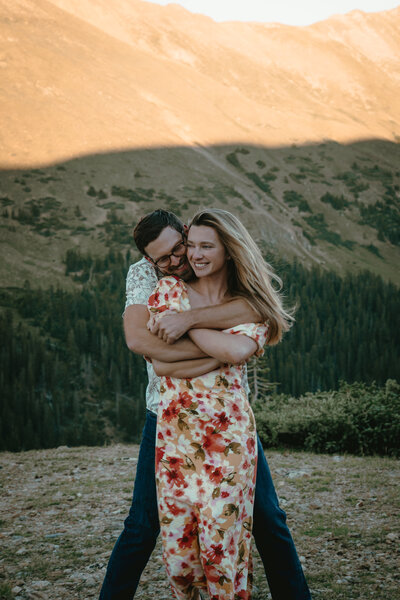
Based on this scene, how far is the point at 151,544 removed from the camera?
305 cm

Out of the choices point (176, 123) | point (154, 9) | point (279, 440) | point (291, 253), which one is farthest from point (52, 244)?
point (154, 9)

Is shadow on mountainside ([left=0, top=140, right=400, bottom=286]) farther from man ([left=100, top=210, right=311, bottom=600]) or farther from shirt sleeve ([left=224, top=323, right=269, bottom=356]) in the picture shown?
shirt sleeve ([left=224, top=323, right=269, bottom=356])

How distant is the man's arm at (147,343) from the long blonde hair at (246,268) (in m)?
0.42

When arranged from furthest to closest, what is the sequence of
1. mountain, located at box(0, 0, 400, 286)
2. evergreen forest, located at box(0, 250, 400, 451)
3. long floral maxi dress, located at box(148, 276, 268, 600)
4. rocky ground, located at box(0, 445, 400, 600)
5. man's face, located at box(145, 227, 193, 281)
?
mountain, located at box(0, 0, 400, 286) → evergreen forest, located at box(0, 250, 400, 451) → rocky ground, located at box(0, 445, 400, 600) → man's face, located at box(145, 227, 193, 281) → long floral maxi dress, located at box(148, 276, 268, 600)

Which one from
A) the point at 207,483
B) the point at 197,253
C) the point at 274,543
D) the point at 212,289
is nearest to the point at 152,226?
the point at 197,253

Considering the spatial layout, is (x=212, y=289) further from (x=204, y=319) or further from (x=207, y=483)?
(x=207, y=483)

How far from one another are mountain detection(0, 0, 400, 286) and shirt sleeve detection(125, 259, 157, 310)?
5702 cm

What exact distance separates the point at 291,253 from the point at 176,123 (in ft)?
114

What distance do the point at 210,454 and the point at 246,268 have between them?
967 millimetres

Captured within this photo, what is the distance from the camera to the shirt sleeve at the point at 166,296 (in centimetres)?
296

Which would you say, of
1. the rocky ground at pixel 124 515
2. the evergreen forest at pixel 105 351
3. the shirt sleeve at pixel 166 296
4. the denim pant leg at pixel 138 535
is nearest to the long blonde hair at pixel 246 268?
the shirt sleeve at pixel 166 296

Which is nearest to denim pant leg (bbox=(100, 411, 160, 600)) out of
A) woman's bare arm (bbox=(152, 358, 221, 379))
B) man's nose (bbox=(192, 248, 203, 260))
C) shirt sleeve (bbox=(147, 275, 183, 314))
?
woman's bare arm (bbox=(152, 358, 221, 379))

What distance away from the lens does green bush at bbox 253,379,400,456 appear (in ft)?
31.8

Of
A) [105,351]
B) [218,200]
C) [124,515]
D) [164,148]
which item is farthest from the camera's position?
[164,148]
